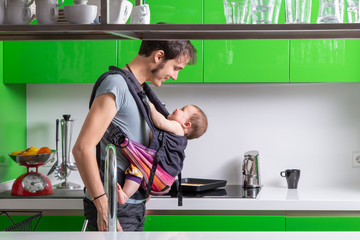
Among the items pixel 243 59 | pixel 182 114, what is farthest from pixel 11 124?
pixel 243 59

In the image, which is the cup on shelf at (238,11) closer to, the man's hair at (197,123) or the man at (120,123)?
the man at (120,123)

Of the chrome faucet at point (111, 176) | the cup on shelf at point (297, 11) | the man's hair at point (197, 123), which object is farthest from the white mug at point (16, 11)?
the man's hair at point (197, 123)

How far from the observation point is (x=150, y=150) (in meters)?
2.25

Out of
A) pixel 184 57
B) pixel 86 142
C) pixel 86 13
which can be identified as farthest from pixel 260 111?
pixel 86 13

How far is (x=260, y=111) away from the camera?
383cm

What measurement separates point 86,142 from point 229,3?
73cm

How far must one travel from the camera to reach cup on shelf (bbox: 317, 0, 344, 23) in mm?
1737

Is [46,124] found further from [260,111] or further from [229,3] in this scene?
[229,3]

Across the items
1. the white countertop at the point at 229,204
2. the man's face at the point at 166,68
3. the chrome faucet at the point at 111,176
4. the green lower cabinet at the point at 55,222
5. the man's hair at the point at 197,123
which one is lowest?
the green lower cabinet at the point at 55,222

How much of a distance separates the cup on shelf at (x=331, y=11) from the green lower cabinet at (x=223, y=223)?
1.61 metres

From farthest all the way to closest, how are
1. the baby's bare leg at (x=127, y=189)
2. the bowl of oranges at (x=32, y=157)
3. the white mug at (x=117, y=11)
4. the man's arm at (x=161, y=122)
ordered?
the bowl of oranges at (x=32, y=157)
the man's arm at (x=161, y=122)
the baby's bare leg at (x=127, y=189)
the white mug at (x=117, y=11)

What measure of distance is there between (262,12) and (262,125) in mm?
2153

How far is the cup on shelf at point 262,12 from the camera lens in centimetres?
173

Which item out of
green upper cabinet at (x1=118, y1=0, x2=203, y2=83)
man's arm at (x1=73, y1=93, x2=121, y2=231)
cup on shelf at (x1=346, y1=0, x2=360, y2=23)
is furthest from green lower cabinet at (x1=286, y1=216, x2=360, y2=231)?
cup on shelf at (x1=346, y1=0, x2=360, y2=23)
